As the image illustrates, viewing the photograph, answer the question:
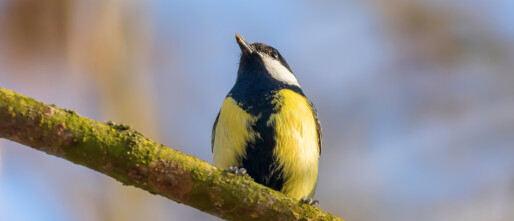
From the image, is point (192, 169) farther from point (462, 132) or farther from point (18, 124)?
point (462, 132)

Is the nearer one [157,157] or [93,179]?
[157,157]

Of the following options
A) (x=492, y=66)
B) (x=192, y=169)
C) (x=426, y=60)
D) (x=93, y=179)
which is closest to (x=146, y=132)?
(x=93, y=179)

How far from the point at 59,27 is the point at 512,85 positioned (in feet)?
12.1

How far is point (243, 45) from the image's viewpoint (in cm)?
440

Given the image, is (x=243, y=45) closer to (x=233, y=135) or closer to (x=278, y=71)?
(x=278, y=71)

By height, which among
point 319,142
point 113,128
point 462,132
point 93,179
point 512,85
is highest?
point 512,85

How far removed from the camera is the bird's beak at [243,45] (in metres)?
4.38

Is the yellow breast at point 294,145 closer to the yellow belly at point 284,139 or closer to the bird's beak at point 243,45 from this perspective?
the yellow belly at point 284,139

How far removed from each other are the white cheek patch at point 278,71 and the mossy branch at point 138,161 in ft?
5.50

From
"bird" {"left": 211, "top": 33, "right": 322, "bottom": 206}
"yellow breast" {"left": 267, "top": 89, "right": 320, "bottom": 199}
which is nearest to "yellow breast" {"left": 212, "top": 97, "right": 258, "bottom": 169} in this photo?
"bird" {"left": 211, "top": 33, "right": 322, "bottom": 206}

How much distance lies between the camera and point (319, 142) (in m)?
3.98

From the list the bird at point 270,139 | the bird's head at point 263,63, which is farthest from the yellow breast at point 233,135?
the bird's head at point 263,63

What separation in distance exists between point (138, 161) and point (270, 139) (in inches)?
53.1

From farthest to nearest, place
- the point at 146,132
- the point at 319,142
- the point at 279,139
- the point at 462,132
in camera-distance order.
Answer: the point at 462,132, the point at 146,132, the point at 319,142, the point at 279,139
